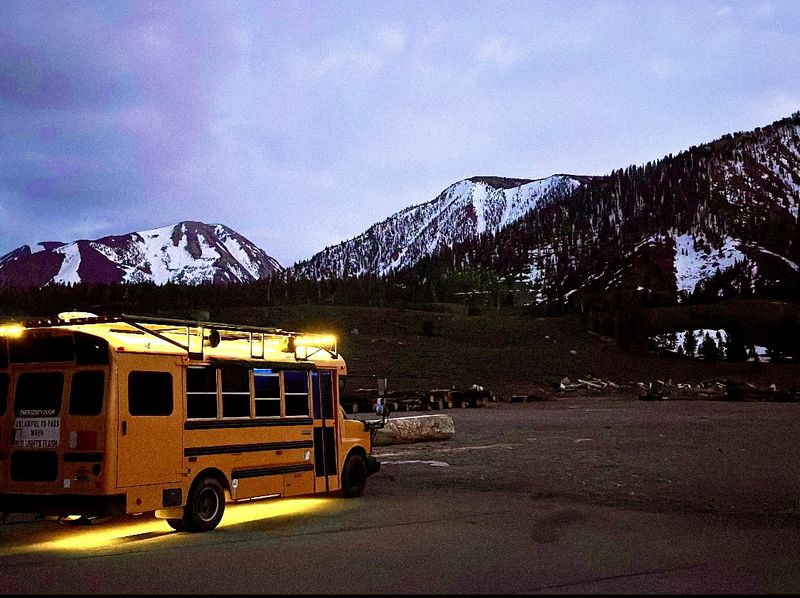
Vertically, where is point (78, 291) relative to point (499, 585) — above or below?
above

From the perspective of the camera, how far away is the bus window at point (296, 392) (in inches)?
537

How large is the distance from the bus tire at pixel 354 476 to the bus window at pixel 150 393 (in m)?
4.53

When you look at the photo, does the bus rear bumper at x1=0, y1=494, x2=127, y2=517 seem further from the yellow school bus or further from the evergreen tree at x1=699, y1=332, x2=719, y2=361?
the evergreen tree at x1=699, y1=332, x2=719, y2=361

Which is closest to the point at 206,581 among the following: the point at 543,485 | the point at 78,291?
the point at 543,485

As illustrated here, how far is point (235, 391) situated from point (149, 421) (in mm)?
1807

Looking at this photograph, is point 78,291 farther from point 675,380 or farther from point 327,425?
point 327,425

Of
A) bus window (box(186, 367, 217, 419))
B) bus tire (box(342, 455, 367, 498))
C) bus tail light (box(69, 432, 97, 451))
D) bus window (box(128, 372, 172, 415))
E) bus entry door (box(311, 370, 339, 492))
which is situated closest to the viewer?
bus tail light (box(69, 432, 97, 451))

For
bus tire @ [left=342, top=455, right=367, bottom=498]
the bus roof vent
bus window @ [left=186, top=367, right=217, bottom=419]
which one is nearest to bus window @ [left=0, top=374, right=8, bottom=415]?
the bus roof vent

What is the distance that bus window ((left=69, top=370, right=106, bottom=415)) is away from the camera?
10.6 m

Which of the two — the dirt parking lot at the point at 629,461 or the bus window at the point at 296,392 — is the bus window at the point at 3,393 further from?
the dirt parking lot at the point at 629,461

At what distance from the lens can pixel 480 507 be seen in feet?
44.3

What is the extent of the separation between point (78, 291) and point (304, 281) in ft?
104

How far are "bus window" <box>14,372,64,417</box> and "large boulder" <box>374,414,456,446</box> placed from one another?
15.4m

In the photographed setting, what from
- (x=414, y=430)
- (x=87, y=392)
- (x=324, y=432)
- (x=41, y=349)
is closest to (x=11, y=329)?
(x=41, y=349)
